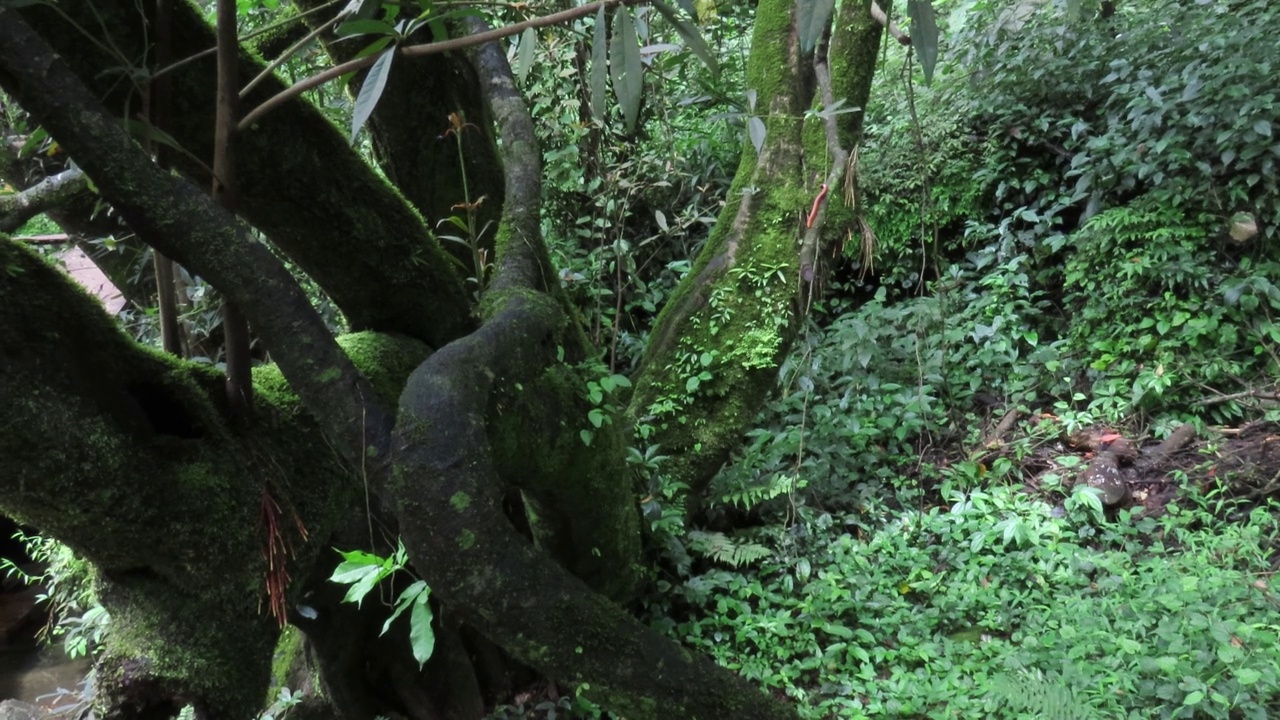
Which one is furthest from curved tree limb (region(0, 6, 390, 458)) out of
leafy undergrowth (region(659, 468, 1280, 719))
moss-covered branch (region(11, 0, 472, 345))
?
leafy undergrowth (region(659, 468, 1280, 719))

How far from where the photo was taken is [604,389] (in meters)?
2.48

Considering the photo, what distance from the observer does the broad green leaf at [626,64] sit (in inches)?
47.3

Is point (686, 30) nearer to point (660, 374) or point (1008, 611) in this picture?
point (660, 374)

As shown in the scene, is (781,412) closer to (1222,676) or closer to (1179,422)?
(1179,422)

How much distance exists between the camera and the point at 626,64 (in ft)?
4.05

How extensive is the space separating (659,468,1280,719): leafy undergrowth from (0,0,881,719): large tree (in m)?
0.54

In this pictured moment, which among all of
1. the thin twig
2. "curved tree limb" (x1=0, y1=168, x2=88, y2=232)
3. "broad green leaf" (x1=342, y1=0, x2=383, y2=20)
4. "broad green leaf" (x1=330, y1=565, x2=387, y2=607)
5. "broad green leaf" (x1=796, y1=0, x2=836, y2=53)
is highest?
"curved tree limb" (x1=0, y1=168, x2=88, y2=232)

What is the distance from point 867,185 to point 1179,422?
7.30 feet

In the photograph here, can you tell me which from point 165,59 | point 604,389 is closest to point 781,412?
point 604,389

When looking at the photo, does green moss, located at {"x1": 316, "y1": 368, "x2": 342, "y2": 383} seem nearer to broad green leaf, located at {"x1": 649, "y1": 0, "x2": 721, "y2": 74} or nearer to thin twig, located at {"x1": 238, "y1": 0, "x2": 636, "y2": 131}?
thin twig, located at {"x1": 238, "y1": 0, "x2": 636, "y2": 131}

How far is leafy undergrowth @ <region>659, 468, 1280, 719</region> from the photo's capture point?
2254 millimetres

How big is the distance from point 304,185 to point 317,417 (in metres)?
0.77

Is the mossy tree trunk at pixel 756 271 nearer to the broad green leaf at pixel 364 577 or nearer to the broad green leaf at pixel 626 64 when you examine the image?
the broad green leaf at pixel 364 577

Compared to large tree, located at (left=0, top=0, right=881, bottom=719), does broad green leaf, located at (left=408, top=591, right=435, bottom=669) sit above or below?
below
